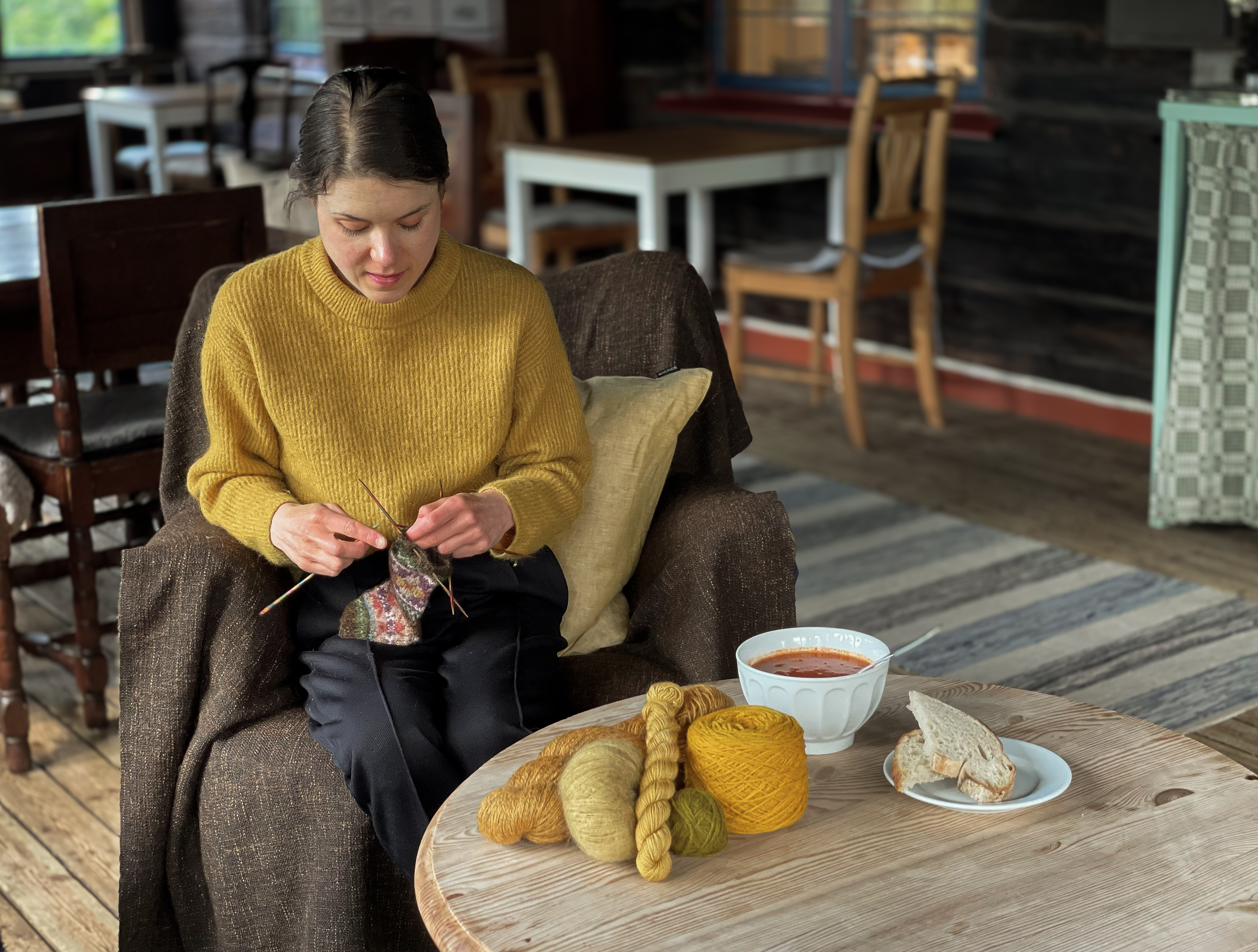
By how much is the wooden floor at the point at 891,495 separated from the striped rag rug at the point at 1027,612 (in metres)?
0.10

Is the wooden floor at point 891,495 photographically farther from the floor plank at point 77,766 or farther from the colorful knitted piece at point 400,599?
the colorful knitted piece at point 400,599

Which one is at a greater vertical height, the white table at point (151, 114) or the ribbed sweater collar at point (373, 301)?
the white table at point (151, 114)

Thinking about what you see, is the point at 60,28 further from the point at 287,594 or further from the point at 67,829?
the point at 287,594

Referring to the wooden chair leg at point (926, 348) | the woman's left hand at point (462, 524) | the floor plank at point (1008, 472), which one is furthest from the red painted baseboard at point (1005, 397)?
the woman's left hand at point (462, 524)

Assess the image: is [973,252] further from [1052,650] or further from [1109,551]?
[1052,650]

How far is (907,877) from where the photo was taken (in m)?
1.07

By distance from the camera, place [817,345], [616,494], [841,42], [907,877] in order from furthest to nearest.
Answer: [841,42] < [817,345] < [616,494] < [907,877]

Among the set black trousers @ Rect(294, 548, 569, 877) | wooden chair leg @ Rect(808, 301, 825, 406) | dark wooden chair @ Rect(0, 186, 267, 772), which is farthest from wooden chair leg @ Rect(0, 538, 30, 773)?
wooden chair leg @ Rect(808, 301, 825, 406)

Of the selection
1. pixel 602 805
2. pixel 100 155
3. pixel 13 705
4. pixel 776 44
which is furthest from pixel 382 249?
pixel 100 155

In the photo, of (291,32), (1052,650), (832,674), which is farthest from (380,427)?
(291,32)

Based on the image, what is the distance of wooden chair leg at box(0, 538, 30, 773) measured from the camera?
2.36 metres

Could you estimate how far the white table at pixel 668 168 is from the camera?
404 cm

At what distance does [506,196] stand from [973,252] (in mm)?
1450

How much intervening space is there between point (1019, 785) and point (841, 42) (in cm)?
403
